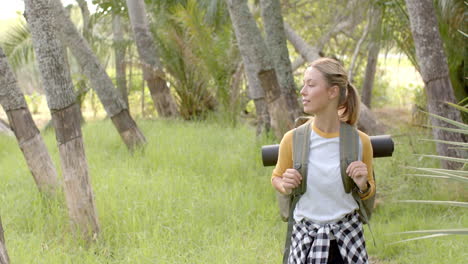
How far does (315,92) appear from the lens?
235cm

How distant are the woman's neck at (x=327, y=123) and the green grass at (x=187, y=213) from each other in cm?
191

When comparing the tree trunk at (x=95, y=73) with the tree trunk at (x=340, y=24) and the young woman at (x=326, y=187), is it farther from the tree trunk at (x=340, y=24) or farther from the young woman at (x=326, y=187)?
the young woman at (x=326, y=187)

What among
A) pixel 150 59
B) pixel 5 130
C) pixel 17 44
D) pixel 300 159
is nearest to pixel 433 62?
pixel 300 159

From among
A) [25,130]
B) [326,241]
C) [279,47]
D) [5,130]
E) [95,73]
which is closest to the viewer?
[326,241]

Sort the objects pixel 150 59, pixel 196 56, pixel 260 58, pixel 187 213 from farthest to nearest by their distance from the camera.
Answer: pixel 150 59
pixel 196 56
pixel 260 58
pixel 187 213

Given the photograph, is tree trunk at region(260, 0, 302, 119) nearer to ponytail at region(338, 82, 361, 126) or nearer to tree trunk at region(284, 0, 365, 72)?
tree trunk at region(284, 0, 365, 72)

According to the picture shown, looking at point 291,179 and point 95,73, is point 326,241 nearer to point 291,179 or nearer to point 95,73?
point 291,179

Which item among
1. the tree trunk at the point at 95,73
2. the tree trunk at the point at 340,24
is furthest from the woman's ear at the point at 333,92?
the tree trunk at the point at 340,24

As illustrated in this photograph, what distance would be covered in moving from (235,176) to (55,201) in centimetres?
186

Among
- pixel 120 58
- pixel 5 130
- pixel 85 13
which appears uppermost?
pixel 85 13

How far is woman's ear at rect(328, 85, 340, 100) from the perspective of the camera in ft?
7.77

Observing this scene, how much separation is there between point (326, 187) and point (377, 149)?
10.9 inches

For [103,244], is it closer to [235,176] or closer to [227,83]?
[235,176]

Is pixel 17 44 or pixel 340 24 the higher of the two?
pixel 17 44
